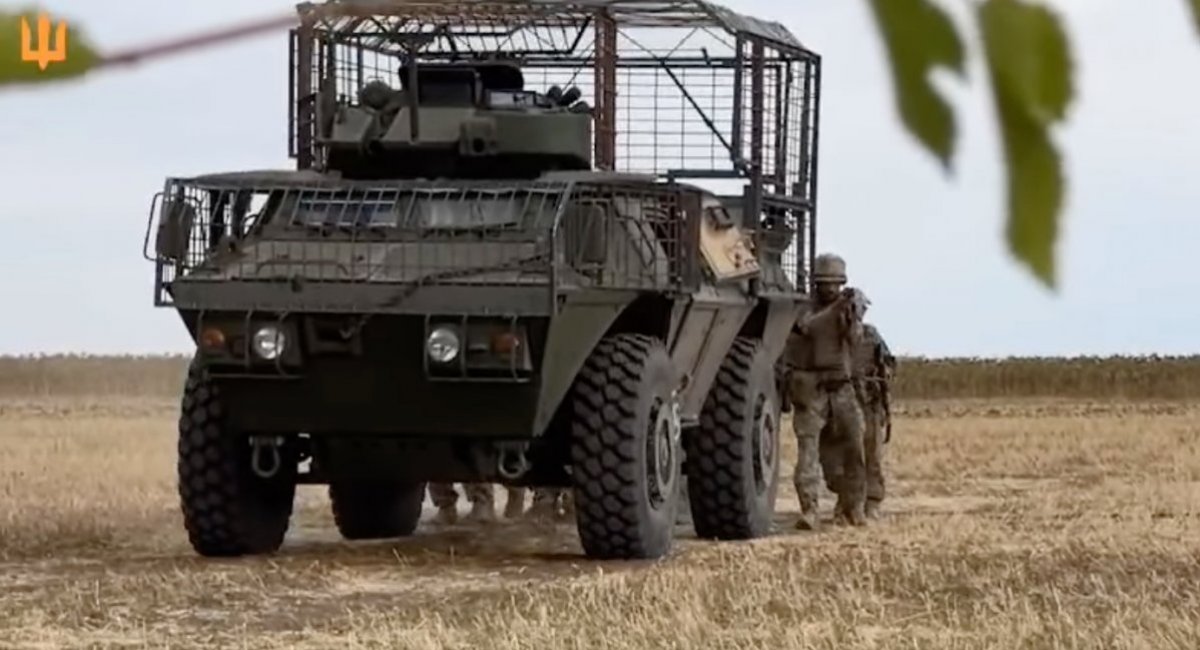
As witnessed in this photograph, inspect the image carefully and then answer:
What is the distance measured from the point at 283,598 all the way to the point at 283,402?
3.87ft

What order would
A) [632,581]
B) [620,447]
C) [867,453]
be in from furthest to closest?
1. [867,453]
2. [620,447]
3. [632,581]

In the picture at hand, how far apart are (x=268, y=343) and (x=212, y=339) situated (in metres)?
0.21

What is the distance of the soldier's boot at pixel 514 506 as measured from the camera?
12680mm

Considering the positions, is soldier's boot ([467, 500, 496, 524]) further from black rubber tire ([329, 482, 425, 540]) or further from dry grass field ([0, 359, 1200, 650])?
black rubber tire ([329, 482, 425, 540])

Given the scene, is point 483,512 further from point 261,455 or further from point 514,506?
point 261,455

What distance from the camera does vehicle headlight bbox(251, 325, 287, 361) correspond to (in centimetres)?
934

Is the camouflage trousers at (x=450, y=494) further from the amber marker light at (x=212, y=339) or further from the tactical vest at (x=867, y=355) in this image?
the amber marker light at (x=212, y=339)

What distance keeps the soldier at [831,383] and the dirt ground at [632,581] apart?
346 millimetres

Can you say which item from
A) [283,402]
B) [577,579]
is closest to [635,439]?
[577,579]

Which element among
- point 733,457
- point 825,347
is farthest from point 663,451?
point 825,347

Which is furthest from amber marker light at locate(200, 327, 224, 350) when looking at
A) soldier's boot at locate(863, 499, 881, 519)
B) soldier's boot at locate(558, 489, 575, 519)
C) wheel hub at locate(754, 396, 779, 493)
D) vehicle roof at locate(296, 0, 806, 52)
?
vehicle roof at locate(296, 0, 806, 52)

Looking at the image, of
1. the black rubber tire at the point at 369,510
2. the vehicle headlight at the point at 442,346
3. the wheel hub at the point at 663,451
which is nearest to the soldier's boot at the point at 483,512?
the black rubber tire at the point at 369,510

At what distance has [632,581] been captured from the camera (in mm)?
8531

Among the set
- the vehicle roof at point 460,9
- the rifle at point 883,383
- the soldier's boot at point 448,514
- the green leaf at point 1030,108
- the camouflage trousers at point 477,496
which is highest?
the vehicle roof at point 460,9
